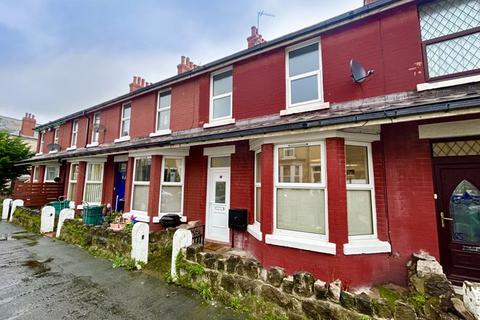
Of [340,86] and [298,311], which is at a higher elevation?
[340,86]

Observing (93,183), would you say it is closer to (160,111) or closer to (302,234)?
(160,111)

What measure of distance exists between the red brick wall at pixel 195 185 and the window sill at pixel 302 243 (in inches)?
126

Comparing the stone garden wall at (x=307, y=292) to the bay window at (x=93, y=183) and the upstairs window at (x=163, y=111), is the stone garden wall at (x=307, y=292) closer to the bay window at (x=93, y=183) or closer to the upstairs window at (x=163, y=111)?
the upstairs window at (x=163, y=111)

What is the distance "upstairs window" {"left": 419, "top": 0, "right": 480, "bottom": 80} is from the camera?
4.27 meters

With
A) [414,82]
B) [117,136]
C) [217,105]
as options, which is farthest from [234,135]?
[117,136]

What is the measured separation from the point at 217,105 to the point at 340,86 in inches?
163

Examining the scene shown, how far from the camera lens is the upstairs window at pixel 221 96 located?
24.6 feet

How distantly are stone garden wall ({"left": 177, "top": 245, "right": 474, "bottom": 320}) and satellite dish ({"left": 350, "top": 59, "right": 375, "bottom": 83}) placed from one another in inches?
155

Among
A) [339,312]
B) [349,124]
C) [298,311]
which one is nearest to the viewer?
[339,312]

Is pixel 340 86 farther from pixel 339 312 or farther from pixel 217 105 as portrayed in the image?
pixel 339 312

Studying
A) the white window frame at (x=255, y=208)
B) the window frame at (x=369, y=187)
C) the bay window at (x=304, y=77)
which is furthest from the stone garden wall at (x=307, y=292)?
the bay window at (x=304, y=77)

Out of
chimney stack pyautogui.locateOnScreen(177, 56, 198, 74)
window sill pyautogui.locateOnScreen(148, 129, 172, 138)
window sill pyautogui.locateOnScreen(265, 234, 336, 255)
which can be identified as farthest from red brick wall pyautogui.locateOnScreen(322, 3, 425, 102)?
chimney stack pyautogui.locateOnScreen(177, 56, 198, 74)

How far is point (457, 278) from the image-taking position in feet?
13.1

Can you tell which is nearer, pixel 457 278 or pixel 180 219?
pixel 457 278
